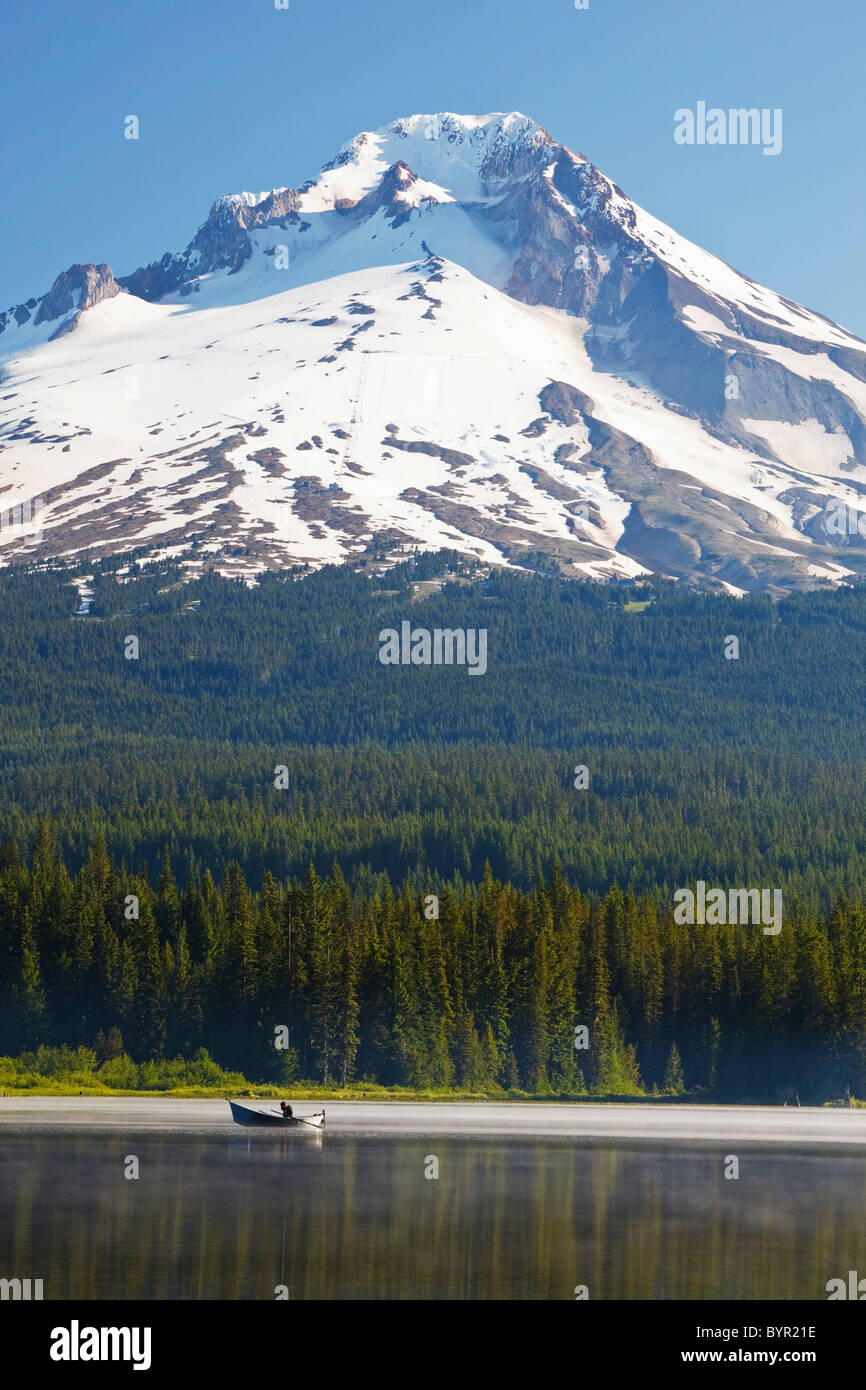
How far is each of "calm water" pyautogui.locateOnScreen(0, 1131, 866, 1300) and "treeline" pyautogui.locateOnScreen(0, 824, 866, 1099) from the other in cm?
2035

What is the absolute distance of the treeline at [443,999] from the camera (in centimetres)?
11394

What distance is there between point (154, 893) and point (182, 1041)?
18557 mm

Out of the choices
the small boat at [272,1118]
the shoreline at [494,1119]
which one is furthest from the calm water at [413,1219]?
the shoreline at [494,1119]

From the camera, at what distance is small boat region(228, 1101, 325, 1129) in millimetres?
94250

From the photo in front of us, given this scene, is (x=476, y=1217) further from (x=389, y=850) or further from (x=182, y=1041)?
(x=389, y=850)

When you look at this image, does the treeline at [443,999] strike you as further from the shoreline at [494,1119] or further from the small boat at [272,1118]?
the small boat at [272,1118]

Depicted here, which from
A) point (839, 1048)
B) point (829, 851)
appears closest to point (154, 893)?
point (839, 1048)

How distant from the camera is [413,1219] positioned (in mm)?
71250

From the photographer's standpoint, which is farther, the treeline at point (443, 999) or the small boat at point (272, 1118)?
the treeline at point (443, 999)

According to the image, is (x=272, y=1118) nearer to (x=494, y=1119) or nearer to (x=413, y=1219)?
(x=494, y=1119)

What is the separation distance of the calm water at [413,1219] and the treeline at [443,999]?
20.3 meters

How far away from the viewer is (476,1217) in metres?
72.4

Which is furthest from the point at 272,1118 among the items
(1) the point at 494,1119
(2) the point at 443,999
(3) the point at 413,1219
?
(3) the point at 413,1219

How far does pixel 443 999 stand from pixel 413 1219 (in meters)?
43.8
